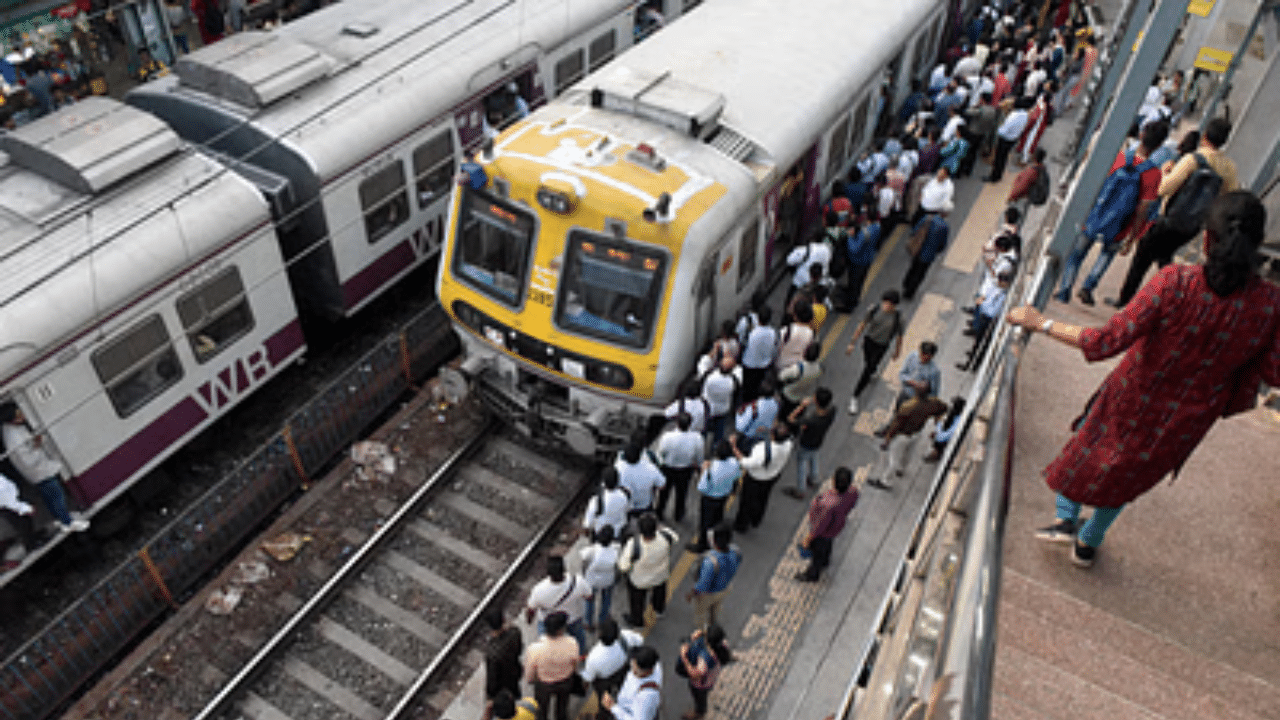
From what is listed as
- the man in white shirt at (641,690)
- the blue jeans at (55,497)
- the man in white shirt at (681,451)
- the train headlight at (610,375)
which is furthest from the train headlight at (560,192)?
the blue jeans at (55,497)

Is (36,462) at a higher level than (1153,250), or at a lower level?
lower

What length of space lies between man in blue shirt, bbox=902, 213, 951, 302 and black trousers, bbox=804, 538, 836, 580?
186 inches


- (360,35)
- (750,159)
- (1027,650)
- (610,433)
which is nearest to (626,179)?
(750,159)

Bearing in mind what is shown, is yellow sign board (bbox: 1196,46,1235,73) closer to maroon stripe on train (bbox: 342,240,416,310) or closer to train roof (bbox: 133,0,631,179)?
train roof (bbox: 133,0,631,179)

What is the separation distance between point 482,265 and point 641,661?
4.81 m

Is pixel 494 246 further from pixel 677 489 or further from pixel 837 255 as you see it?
pixel 837 255

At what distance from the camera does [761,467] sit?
8.15 metres

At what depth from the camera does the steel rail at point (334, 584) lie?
779 cm

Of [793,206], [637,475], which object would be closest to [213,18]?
[793,206]

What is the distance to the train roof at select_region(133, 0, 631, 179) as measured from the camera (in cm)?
986

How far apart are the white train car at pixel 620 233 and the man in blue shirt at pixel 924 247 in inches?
75.9

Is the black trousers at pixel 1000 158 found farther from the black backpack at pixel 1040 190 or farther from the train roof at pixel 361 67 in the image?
the train roof at pixel 361 67

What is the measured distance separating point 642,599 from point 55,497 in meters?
5.43

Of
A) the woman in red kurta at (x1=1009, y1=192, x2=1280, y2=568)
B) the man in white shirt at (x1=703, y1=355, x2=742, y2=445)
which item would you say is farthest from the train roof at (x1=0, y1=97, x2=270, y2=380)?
the woman in red kurta at (x1=1009, y1=192, x2=1280, y2=568)
